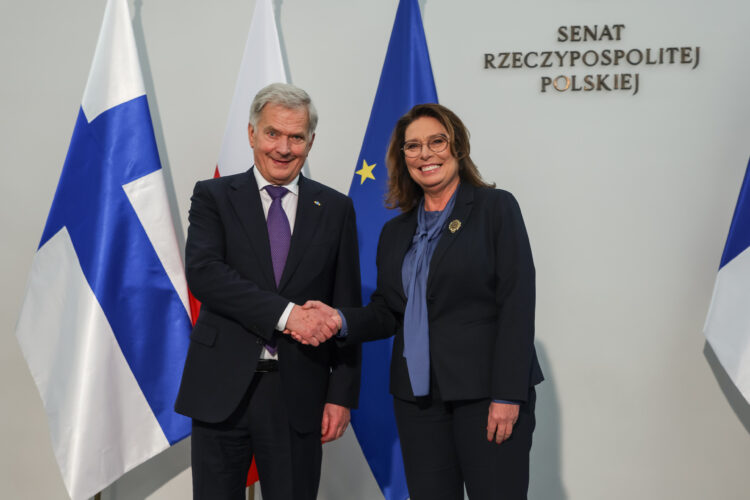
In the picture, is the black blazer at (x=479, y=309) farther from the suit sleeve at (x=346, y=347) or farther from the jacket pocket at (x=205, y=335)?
the jacket pocket at (x=205, y=335)

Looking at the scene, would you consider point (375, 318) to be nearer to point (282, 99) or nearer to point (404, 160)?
point (404, 160)

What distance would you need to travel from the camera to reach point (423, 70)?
2395mm

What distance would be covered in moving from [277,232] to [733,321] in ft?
5.29

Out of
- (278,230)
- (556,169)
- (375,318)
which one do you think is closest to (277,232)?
(278,230)

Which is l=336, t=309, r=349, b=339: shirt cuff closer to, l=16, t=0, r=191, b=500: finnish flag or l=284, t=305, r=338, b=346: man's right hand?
l=284, t=305, r=338, b=346: man's right hand

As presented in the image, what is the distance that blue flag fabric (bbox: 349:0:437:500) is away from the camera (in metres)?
2.34

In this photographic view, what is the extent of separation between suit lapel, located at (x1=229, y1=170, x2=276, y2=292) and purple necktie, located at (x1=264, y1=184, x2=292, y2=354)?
0.02 meters

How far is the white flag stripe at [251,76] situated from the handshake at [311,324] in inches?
42.2

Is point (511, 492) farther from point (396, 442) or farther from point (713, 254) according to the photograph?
point (713, 254)

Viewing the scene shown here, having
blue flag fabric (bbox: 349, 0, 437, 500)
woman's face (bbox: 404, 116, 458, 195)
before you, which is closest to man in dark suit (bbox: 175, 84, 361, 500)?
woman's face (bbox: 404, 116, 458, 195)

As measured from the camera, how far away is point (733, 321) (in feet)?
7.10

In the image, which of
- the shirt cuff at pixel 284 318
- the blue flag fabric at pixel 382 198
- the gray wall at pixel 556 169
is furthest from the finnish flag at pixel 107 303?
the shirt cuff at pixel 284 318

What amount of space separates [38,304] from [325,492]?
1385mm

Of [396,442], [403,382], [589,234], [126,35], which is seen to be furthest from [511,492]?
[126,35]
